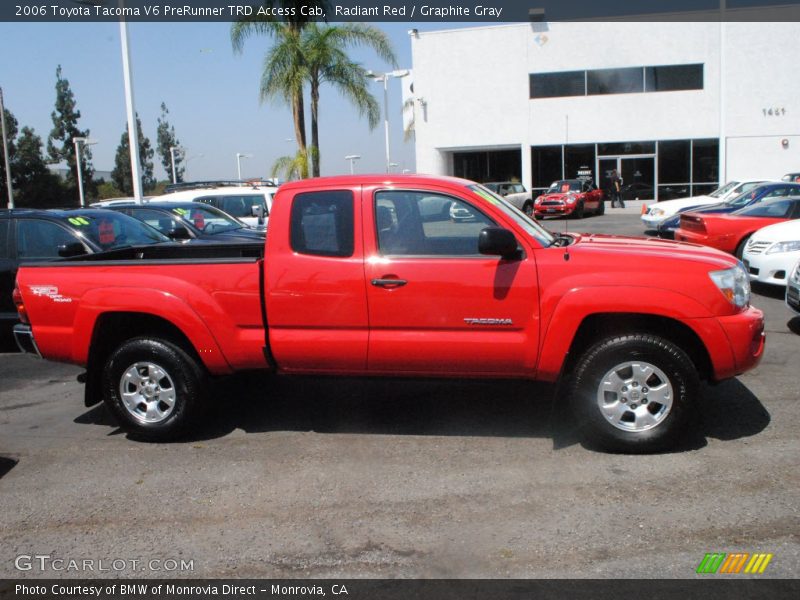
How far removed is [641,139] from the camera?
33.7 m

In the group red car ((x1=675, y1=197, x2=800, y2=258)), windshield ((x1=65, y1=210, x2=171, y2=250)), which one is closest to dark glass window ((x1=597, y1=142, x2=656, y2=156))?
red car ((x1=675, y1=197, x2=800, y2=258))

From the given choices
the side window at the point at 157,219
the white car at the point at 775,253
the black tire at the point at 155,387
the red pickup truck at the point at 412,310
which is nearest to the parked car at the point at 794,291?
the white car at the point at 775,253

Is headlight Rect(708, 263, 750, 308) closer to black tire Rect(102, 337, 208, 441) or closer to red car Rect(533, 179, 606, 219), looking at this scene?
black tire Rect(102, 337, 208, 441)

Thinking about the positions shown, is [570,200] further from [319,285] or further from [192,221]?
[319,285]

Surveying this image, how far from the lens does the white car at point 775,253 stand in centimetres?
1011

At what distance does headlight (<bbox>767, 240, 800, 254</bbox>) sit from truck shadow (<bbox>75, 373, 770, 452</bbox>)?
4419 millimetres

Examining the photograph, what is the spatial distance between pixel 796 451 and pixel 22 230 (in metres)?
8.36

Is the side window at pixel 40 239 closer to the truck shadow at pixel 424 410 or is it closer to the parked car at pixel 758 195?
the truck shadow at pixel 424 410

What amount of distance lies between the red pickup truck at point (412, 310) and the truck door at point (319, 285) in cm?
1

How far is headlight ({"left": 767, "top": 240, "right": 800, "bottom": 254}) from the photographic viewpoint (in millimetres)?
10125

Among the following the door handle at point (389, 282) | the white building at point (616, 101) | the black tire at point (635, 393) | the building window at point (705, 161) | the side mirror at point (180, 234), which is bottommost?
the black tire at point (635, 393)

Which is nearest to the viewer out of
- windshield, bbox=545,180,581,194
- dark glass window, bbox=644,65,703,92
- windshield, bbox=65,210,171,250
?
windshield, bbox=65,210,171,250

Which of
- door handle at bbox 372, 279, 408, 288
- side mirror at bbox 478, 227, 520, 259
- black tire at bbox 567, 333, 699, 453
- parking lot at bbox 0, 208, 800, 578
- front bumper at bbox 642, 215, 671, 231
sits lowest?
parking lot at bbox 0, 208, 800, 578

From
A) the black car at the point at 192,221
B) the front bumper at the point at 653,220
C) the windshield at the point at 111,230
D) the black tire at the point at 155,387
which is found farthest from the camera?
the front bumper at the point at 653,220
